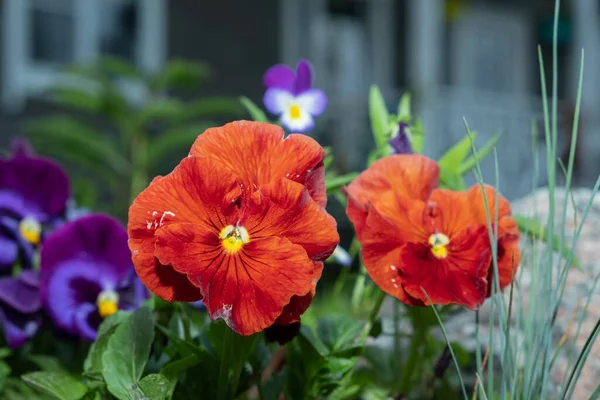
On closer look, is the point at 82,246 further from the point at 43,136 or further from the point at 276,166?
the point at 43,136

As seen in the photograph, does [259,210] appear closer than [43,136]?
Yes

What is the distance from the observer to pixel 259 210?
73cm

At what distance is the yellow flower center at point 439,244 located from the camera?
0.87m

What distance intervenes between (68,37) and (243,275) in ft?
22.3

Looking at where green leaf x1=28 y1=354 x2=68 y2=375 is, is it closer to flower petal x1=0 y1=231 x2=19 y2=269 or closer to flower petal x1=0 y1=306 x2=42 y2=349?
flower petal x1=0 y1=306 x2=42 y2=349

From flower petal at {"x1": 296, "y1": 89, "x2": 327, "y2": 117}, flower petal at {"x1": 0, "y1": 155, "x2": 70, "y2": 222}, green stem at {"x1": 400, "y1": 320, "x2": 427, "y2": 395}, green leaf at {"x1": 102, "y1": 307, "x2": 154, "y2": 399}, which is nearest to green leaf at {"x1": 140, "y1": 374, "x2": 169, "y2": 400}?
green leaf at {"x1": 102, "y1": 307, "x2": 154, "y2": 399}

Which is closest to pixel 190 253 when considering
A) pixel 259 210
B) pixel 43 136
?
pixel 259 210

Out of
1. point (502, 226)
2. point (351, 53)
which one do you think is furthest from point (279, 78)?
point (351, 53)

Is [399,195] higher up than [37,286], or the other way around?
[399,195]

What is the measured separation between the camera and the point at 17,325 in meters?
1.17

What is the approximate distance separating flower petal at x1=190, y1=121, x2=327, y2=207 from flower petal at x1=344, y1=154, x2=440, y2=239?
0.51ft

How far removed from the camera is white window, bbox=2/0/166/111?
6.36 meters

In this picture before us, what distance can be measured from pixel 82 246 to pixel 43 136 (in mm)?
2929

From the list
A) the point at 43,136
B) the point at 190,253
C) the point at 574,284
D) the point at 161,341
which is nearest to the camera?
the point at 190,253
